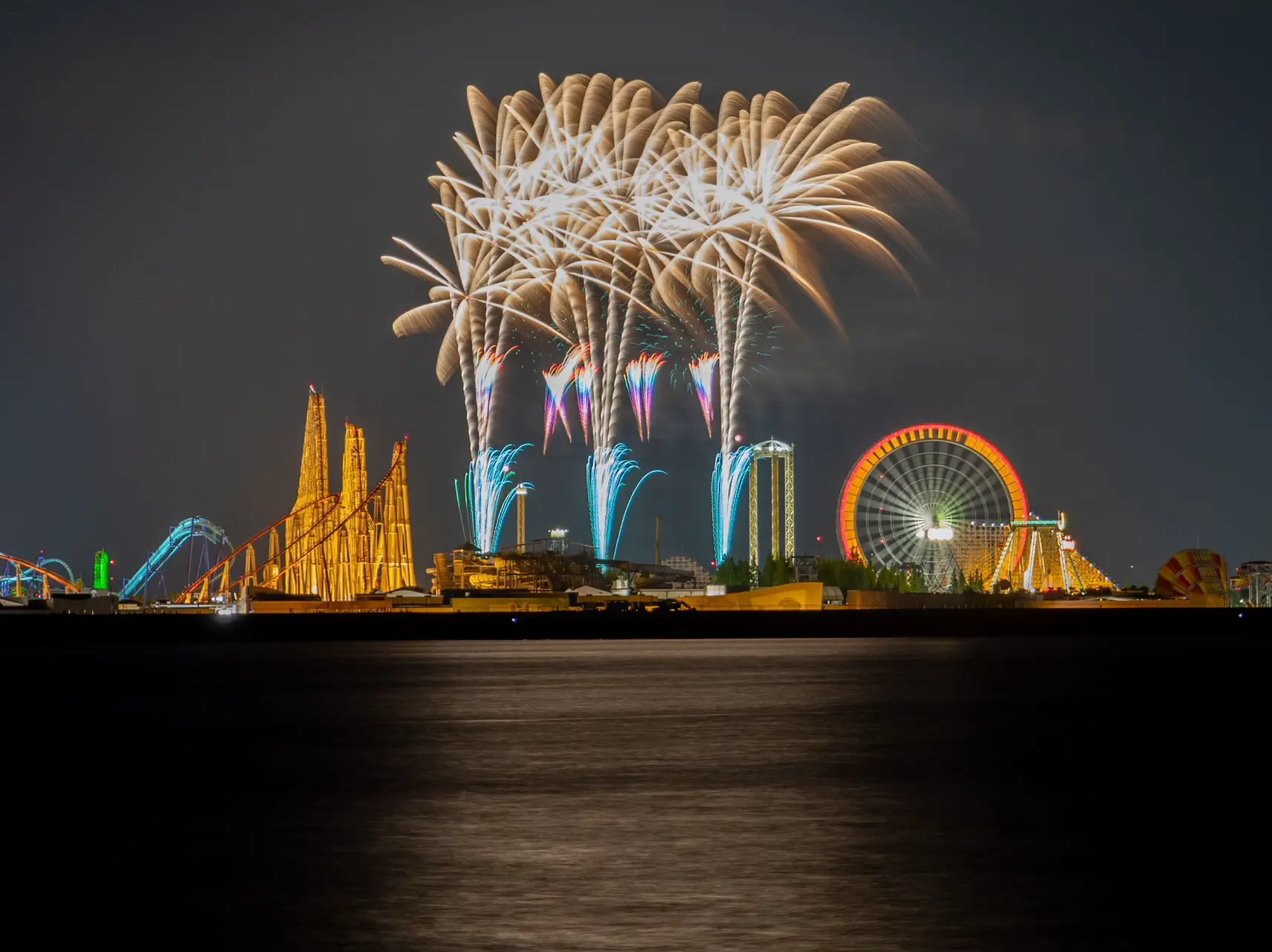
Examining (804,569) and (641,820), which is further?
(804,569)

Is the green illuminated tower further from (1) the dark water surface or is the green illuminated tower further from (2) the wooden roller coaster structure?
(1) the dark water surface

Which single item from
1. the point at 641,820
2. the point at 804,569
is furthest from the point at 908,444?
the point at 641,820

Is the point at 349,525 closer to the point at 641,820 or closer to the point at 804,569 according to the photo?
the point at 804,569

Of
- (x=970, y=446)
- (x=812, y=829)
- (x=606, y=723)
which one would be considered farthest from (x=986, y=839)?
(x=970, y=446)

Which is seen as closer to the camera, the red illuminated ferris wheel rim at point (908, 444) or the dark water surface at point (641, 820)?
the dark water surface at point (641, 820)

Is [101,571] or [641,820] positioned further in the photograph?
[101,571]

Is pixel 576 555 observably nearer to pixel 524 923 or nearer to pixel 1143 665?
pixel 1143 665

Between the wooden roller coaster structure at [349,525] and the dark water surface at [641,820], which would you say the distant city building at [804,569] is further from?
the dark water surface at [641,820]

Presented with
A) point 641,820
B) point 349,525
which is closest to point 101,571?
point 349,525

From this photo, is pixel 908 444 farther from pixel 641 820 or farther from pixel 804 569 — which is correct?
pixel 641 820

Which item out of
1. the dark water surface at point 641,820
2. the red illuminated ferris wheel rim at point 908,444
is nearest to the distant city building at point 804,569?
the red illuminated ferris wheel rim at point 908,444
